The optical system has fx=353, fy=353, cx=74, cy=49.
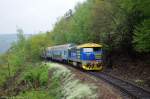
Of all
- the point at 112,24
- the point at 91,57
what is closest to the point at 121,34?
the point at 112,24

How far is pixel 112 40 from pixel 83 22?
13.9m

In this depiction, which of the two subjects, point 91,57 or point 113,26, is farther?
point 113,26

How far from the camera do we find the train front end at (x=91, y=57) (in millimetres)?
38562

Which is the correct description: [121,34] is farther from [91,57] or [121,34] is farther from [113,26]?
[91,57]

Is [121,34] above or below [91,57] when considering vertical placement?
above

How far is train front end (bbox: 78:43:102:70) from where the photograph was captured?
38.6m

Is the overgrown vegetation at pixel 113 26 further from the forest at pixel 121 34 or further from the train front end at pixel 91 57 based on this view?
the train front end at pixel 91 57

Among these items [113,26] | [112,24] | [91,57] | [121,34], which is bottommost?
[91,57]

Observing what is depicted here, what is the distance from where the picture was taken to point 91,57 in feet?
128

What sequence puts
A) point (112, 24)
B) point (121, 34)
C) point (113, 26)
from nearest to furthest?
point (121, 34)
point (113, 26)
point (112, 24)

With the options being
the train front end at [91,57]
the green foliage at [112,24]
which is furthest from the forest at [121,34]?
the train front end at [91,57]

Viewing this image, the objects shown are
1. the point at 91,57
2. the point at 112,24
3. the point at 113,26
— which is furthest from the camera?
the point at 112,24

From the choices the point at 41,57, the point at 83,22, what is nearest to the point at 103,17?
the point at 83,22

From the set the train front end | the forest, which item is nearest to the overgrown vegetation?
the forest
